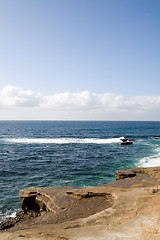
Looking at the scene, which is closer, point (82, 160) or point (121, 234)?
point (121, 234)

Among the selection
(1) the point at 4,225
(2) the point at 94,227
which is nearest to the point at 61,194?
(1) the point at 4,225

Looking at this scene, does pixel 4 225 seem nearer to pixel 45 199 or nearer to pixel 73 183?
pixel 45 199

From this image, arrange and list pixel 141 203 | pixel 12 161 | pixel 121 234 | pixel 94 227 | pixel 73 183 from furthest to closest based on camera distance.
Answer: pixel 12 161
pixel 73 183
pixel 141 203
pixel 94 227
pixel 121 234

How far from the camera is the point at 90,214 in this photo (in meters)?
10.8

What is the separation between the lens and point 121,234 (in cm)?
716

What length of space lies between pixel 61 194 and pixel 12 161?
22.6 m

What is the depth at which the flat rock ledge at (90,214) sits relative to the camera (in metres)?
7.48

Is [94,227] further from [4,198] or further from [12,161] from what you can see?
[12,161]

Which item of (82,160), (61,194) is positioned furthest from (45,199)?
(82,160)

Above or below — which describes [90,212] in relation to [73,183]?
above

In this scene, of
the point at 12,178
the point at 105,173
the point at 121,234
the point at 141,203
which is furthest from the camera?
the point at 105,173

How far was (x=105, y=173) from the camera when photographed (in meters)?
25.8

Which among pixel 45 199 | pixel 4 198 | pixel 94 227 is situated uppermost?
pixel 94 227

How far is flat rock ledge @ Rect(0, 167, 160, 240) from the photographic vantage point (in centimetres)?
748
